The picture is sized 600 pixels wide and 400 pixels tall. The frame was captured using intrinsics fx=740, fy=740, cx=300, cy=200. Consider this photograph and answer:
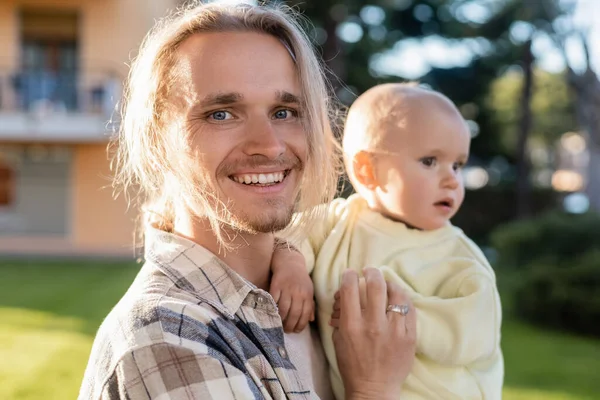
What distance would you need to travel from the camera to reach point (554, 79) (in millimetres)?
36281

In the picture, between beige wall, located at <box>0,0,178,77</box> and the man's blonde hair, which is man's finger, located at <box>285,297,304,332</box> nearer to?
the man's blonde hair

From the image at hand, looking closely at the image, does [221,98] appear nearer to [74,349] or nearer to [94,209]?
[74,349]

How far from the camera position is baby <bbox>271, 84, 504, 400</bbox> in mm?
1777

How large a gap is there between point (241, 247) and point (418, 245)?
0.50 m

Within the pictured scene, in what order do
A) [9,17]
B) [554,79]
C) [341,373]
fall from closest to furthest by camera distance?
[341,373] → [9,17] → [554,79]

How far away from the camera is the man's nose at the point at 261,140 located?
1546 mm

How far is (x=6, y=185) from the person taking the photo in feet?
62.2

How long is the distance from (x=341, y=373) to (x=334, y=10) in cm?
1741

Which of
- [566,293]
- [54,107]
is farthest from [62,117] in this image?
[566,293]

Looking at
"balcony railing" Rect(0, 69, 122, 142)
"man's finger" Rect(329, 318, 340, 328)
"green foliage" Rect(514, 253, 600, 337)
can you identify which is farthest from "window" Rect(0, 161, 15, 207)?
"man's finger" Rect(329, 318, 340, 328)

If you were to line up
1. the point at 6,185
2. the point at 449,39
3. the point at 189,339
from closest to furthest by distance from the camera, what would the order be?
the point at 189,339, the point at 6,185, the point at 449,39

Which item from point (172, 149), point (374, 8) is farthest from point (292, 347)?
point (374, 8)

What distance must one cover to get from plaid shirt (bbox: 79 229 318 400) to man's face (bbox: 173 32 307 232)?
143 millimetres

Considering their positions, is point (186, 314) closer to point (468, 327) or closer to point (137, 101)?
point (137, 101)
